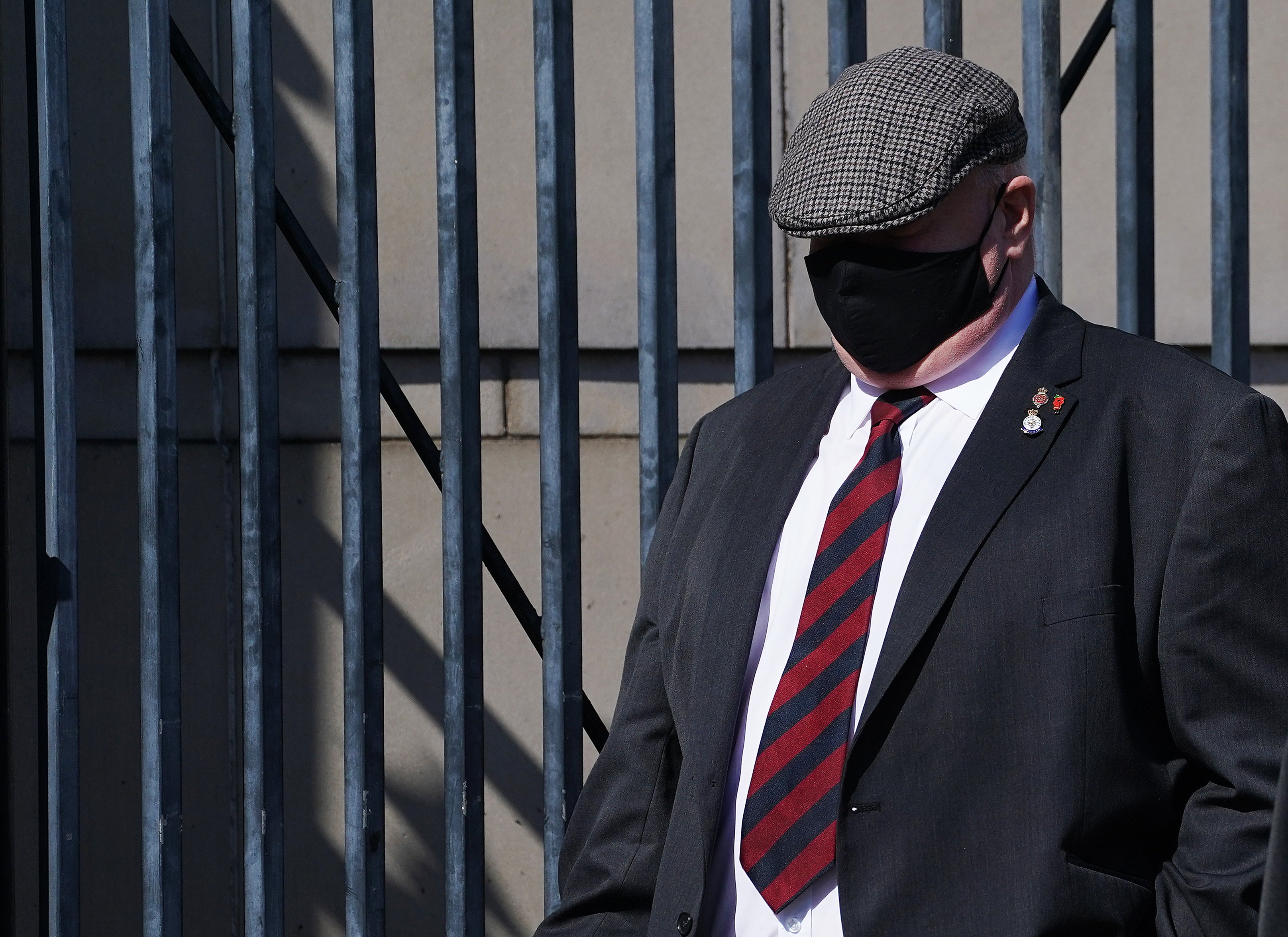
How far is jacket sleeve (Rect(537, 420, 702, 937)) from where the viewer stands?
1.78m

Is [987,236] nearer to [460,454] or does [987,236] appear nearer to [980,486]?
[980,486]

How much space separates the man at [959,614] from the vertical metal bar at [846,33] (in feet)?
2.36

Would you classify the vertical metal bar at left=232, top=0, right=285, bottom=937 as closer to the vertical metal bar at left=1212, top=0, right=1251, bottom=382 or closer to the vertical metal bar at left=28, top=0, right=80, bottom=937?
the vertical metal bar at left=28, top=0, right=80, bottom=937

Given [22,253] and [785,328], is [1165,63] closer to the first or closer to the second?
[785,328]

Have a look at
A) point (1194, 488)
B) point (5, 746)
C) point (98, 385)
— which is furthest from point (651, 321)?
point (98, 385)

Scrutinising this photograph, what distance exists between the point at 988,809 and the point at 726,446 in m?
0.64

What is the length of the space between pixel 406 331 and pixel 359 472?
1114 mm

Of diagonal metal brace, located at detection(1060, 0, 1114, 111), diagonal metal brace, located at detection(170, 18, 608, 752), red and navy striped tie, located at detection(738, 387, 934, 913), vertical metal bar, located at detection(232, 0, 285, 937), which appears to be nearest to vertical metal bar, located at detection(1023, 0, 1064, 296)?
diagonal metal brace, located at detection(1060, 0, 1114, 111)

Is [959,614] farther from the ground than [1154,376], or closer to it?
closer to it

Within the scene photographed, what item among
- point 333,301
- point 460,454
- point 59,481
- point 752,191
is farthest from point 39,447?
point 752,191

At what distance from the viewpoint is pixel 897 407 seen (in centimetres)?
165

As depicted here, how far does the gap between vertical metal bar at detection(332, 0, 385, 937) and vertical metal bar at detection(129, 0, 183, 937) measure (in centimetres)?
30

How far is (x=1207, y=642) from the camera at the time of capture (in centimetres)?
138

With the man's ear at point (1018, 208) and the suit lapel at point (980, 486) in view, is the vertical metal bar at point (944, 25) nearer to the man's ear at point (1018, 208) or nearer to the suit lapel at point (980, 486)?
the man's ear at point (1018, 208)
